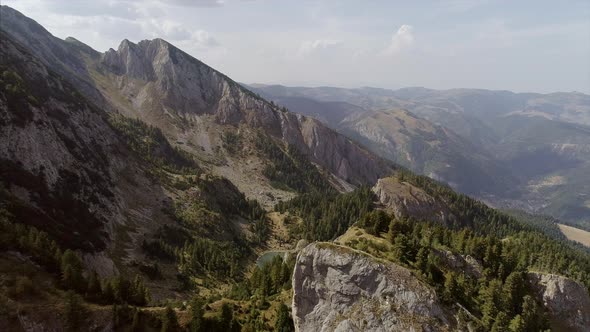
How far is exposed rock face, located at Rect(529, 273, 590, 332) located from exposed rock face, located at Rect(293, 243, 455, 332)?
3054cm

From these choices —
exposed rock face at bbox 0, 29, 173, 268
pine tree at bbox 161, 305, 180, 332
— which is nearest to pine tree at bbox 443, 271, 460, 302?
pine tree at bbox 161, 305, 180, 332

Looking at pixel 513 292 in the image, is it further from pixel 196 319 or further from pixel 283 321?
pixel 196 319

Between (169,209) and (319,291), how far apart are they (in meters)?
113

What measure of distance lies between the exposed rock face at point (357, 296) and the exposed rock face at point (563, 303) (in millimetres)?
30543

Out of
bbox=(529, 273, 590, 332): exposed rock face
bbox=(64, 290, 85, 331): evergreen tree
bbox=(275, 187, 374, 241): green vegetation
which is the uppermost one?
bbox=(64, 290, 85, 331): evergreen tree

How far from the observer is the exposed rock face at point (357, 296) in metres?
58.0

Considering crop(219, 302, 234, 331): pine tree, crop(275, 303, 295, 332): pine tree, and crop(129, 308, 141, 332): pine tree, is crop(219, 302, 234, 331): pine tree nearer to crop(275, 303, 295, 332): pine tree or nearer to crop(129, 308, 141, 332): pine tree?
crop(275, 303, 295, 332): pine tree

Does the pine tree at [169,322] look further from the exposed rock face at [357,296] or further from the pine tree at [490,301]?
the pine tree at [490,301]

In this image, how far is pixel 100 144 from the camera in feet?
547

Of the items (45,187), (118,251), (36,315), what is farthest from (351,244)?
(45,187)

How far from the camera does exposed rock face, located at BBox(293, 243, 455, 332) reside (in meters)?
58.0

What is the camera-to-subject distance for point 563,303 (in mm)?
74312

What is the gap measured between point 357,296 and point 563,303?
45.9m

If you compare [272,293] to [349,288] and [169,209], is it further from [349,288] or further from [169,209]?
[169,209]
